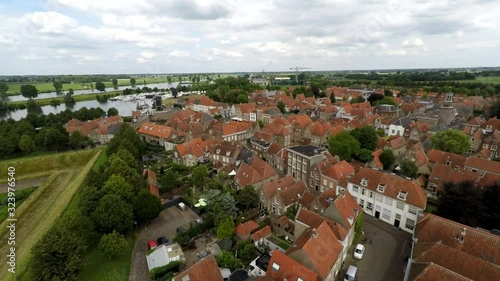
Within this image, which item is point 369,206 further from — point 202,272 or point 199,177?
point 199,177

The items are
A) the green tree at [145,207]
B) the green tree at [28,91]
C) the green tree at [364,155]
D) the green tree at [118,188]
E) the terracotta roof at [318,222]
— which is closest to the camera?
the terracotta roof at [318,222]

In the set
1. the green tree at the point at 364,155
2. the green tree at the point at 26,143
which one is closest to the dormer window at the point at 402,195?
the green tree at the point at 364,155

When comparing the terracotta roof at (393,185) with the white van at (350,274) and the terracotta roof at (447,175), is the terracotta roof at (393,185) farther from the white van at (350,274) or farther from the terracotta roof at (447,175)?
the white van at (350,274)

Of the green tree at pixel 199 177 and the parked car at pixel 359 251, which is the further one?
the green tree at pixel 199 177

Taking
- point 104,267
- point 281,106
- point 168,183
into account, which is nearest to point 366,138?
point 168,183

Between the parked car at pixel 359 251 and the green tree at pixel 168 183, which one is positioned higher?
the green tree at pixel 168 183

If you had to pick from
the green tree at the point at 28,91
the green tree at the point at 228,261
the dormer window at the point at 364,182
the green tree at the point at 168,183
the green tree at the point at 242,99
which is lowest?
the green tree at the point at 228,261
